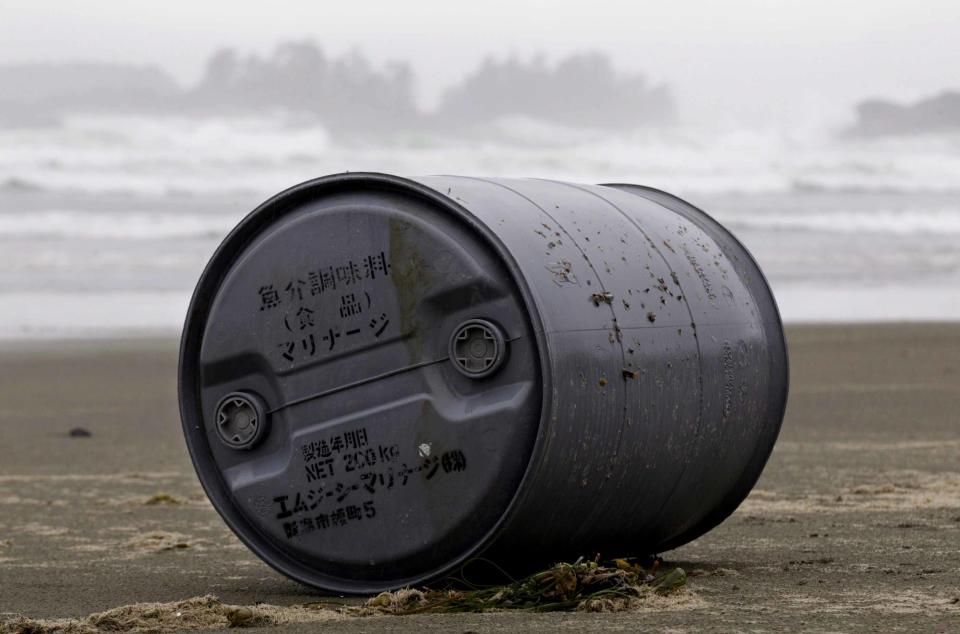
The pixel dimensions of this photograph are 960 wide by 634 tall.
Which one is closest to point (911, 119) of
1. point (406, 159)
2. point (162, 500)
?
point (406, 159)

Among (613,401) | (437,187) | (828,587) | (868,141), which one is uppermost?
(868,141)

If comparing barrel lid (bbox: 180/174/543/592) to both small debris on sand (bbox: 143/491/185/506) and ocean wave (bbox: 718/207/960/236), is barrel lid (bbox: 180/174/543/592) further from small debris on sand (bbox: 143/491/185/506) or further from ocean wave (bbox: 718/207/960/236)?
ocean wave (bbox: 718/207/960/236)

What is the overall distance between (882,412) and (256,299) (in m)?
→ 7.36

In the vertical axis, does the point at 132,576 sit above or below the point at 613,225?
below

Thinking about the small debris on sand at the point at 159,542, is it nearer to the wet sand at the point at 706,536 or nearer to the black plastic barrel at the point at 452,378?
the wet sand at the point at 706,536

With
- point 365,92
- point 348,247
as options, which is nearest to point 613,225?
point 348,247

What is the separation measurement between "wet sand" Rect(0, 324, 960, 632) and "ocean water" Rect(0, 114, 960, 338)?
631 centimetres

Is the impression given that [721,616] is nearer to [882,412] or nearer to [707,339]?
[707,339]

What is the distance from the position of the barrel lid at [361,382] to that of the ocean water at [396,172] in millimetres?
13339

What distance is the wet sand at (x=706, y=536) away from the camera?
4.26 m

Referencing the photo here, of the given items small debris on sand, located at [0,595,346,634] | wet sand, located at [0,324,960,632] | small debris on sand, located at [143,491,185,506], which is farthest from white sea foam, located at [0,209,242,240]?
small debris on sand, located at [0,595,346,634]

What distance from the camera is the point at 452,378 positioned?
14.1ft

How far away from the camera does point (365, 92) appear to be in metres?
52.2

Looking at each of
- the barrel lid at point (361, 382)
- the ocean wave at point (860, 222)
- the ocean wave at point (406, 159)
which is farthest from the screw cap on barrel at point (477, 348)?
the ocean wave at point (406, 159)
